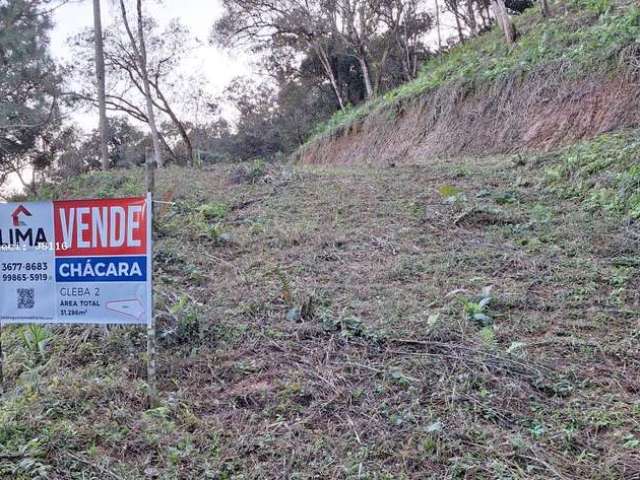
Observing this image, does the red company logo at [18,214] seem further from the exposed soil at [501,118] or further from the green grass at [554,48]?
the green grass at [554,48]

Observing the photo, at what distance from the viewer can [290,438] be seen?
2.97 m

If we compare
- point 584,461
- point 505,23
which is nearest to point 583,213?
point 584,461

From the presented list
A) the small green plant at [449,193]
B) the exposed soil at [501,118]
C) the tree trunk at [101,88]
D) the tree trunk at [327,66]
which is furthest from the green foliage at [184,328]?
the tree trunk at [327,66]

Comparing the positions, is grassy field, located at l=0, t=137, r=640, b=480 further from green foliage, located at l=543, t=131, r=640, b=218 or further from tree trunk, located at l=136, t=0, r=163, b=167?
tree trunk, located at l=136, t=0, r=163, b=167

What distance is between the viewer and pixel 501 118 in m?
10.4

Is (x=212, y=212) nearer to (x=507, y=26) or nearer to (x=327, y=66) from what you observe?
(x=507, y=26)

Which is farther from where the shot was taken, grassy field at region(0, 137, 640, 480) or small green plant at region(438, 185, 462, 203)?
small green plant at region(438, 185, 462, 203)

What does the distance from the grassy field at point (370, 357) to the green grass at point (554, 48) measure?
2998 mm

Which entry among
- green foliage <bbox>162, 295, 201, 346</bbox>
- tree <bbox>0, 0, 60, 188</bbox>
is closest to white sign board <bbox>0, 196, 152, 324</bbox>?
green foliage <bbox>162, 295, 201, 346</bbox>

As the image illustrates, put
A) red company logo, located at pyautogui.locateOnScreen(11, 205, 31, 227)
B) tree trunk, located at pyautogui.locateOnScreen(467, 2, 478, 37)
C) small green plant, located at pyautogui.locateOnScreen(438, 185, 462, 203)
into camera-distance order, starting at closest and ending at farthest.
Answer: red company logo, located at pyautogui.locateOnScreen(11, 205, 31, 227)
small green plant, located at pyautogui.locateOnScreen(438, 185, 462, 203)
tree trunk, located at pyautogui.locateOnScreen(467, 2, 478, 37)

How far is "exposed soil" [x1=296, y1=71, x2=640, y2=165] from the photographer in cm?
842

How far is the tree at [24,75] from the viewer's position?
13.1 metres

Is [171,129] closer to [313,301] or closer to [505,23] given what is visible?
[505,23]

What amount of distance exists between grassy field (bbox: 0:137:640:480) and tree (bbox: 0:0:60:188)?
369 inches
